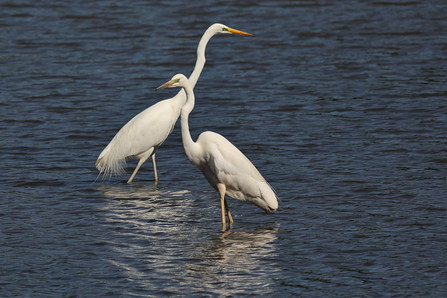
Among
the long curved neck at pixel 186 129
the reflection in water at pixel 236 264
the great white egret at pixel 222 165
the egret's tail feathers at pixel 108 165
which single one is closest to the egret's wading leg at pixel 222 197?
the great white egret at pixel 222 165

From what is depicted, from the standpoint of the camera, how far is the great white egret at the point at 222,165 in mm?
7578

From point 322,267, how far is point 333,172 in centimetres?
316

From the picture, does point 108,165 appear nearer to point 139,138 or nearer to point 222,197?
point 139,138

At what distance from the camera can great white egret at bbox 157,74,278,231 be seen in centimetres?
758

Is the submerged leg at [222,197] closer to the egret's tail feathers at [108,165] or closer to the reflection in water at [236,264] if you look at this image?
the reflection in water at [236,264]

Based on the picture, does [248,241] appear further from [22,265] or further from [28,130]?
[28,130]

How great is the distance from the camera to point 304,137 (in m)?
11.2

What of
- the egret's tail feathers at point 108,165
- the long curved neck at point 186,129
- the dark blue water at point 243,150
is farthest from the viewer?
the egret's tail feathers at point 108,165

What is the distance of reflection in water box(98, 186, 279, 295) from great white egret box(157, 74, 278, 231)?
38 cm

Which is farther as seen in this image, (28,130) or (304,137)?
(28,130)

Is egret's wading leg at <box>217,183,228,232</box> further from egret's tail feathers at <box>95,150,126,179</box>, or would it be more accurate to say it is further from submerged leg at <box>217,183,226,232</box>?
egret's tail feathers at <box>95,150,126,179</box>

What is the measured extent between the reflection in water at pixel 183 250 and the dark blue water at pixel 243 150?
0.02m

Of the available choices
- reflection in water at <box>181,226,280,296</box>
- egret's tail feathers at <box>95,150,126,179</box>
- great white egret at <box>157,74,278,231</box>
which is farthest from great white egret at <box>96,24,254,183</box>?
reflection in water at <box>181,226,280,296</box>

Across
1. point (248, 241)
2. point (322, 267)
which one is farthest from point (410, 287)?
point (248, 241)
